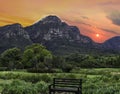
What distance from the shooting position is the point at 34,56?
3853 inches

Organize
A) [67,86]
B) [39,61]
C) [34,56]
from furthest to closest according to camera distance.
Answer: [34,56] → [39,61] → [67,86]

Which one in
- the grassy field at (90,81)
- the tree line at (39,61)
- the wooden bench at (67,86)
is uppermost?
the tree line at (39,61)

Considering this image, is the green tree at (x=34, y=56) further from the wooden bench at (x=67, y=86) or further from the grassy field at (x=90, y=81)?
the wooden bench at (x=67, y=86)

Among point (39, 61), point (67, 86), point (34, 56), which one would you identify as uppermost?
point (34, 56)

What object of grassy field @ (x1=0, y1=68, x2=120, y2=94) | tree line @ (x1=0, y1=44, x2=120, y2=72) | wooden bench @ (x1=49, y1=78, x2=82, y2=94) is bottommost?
grassy field @ (x1=0, y1=68, x2=120, y2=94)

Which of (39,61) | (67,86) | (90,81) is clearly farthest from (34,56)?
(67,86)

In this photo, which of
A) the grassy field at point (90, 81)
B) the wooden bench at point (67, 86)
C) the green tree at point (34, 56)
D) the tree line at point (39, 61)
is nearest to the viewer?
the wooden bench at point (67, 86)

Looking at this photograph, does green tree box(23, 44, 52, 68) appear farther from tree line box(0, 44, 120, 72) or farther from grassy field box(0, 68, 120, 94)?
grassy field box(0, 68, 120, 94)

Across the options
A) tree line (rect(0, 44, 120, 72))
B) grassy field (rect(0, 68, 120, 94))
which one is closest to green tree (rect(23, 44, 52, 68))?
tree line (rect(0, 44, 120, 72))

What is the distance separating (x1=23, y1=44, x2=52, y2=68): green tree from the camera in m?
93.9

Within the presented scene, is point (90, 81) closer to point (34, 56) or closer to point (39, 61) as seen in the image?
point (39, 61)

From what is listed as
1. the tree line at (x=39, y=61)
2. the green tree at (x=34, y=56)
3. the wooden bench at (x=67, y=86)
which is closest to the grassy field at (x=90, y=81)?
the wooden bench at (x=67, y=86)

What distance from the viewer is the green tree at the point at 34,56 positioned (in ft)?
308

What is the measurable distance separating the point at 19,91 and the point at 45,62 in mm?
Result: 63569
